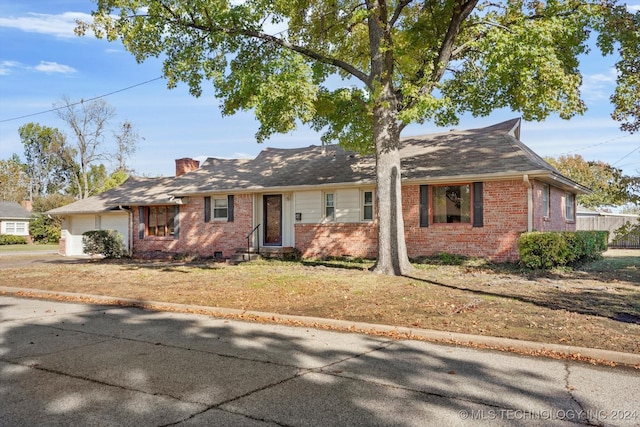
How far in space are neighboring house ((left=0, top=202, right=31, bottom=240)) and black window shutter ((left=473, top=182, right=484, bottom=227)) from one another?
45544 mm

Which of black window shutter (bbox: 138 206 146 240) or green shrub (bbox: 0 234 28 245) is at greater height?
black window shutter (bbox: 138 206 146 240)

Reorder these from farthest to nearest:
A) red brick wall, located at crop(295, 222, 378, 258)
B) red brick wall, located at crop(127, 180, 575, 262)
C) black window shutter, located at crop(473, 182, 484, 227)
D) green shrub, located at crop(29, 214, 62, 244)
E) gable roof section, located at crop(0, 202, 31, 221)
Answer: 1. gable roof section, located at crop(0, 202, 31, 221)
2. green shrub, located at crop(29, 214, 62, 244)
3. red brick wall, located at crop(295, 222, 378, 258)
4. black window shutter, located at crop(473, 182, 484, 227)
5. red brick wall, located at crop(127, 180, 575, 262)

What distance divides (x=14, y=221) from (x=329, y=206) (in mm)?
42763

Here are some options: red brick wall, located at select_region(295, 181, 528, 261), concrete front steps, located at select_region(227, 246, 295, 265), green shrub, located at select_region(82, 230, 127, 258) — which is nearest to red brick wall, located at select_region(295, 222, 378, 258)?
red brick wall, located at select_region(295, 181, 528, 261)

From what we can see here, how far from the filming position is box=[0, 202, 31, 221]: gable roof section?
4769 cm

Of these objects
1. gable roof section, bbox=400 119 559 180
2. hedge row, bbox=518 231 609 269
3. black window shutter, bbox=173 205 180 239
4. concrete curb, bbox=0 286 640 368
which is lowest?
concrete curb, bbox=0 286 640 368

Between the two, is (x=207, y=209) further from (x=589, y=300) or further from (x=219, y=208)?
(x=589, y=300)

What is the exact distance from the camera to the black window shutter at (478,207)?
1605 centimetres

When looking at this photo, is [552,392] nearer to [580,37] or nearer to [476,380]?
[476,380]

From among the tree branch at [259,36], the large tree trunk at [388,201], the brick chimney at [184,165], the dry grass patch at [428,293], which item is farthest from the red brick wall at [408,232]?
the tree branch at [259,36]

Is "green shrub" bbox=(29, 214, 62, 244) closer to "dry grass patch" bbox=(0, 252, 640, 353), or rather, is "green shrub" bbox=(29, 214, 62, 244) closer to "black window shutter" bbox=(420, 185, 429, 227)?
"dry grass patch" bbox=(0, 252, 640, 353)

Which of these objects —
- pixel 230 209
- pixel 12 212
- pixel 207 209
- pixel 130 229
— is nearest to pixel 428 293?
pixel 230 209

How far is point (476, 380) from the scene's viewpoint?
494cm

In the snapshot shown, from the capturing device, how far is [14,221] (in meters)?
48.8
